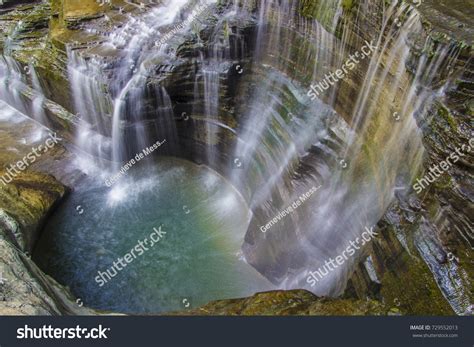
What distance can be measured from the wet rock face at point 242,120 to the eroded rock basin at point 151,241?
22.8 inches

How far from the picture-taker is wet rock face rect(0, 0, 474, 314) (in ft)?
21.6

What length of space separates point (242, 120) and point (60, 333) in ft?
26.3

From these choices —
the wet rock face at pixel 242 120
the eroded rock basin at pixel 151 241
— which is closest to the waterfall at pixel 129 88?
the wet rock face at pixel 242 120

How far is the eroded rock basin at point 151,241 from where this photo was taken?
11250 millimetres

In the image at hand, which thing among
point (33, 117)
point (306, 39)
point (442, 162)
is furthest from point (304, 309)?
point (33, 117)

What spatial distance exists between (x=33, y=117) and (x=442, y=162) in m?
13.6
